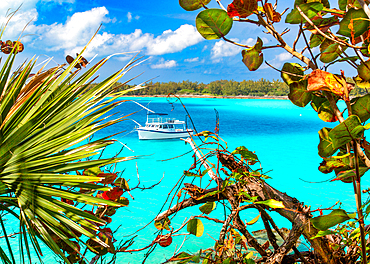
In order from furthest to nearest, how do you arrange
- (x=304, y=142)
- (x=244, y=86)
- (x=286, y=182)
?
(x=244, y=86)
(x=304, y=142)
(x=286, y=182)

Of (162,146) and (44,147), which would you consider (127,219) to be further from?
(162,146)

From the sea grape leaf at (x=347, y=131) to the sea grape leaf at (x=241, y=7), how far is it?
0.33m

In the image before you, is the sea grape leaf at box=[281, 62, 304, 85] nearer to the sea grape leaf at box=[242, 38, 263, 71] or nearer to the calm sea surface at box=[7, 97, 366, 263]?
the sea grape leaf at box=[242, 38, 263, 71]

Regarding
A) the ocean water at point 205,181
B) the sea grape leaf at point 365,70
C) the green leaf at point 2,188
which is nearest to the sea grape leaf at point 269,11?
the sea grape leaf at point 365,70

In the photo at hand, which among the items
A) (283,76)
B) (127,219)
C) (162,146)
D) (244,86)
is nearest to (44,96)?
(283,76)

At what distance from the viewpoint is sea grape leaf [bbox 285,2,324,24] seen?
62 centimetres

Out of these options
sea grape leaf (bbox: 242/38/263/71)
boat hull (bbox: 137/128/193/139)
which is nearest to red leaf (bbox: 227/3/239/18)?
sea grape leaf (bbox: 242/38/263/71)

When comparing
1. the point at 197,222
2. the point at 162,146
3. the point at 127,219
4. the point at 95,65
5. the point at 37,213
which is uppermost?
the point at 162,146

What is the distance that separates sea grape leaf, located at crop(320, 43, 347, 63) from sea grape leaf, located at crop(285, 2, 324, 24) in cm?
10

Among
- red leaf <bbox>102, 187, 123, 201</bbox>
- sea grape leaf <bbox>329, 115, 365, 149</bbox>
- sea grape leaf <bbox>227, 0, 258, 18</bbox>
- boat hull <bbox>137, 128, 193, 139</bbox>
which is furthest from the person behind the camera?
boat hull <bbox>137, 128, 193, 139</bbox>

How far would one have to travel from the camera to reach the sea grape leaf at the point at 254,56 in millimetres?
682

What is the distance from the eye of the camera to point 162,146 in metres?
29.0

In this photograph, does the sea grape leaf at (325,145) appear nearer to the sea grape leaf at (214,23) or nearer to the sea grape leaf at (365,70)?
Answer: the sea grape leaf at (365,70)

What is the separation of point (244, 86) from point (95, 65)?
394 ft
